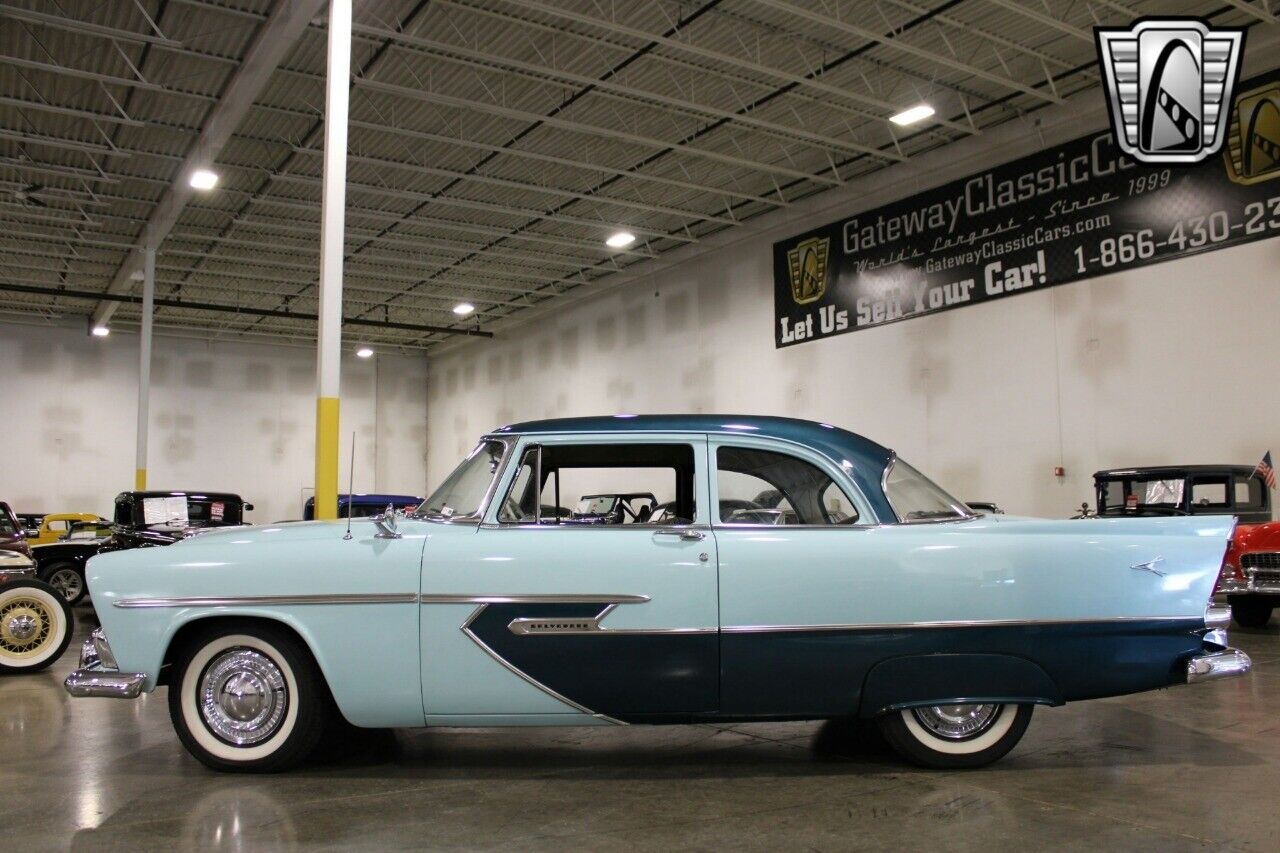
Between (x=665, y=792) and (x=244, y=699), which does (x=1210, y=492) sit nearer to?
(x=665, y=792)

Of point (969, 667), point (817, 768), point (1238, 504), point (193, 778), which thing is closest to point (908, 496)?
point (969, 667)

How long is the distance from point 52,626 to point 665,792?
6.10 meters

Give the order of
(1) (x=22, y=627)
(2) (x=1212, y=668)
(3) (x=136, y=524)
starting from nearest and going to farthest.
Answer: (2) (x=1212, y=668) < (1) (x=22, y=627) < (3) (x=136, y=524)

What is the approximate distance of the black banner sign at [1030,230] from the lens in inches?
472

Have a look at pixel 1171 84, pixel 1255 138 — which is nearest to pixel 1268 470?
pixel 1255 138

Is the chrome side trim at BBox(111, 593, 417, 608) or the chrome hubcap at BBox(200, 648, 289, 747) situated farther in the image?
the chrome hubcap at BBox(200, 648, 289, 747)

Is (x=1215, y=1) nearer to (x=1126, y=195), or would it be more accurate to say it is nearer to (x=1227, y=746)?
(x=1126, y=195)

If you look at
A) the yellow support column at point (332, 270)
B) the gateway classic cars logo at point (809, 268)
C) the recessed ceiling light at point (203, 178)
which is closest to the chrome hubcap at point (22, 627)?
the yellow support column at point (332, 270)

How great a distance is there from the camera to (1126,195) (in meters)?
13.1

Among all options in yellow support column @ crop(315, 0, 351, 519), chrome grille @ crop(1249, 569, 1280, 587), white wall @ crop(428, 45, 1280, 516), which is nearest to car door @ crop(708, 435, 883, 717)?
yellow support column @ crop(315, 0, 351, 519)

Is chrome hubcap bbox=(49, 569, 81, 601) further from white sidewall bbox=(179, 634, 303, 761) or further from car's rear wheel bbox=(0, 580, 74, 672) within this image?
white sidewall bbox=(179, 634, 303, 761)

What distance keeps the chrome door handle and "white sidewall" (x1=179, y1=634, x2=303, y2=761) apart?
5.75 feet

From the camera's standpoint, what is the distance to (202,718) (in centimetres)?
432

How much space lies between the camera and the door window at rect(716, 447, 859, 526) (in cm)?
435
